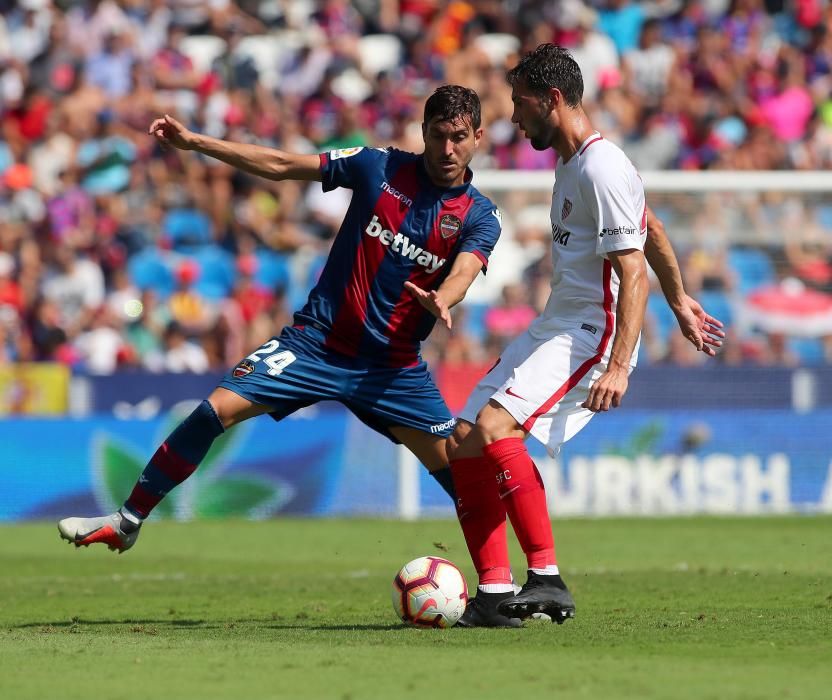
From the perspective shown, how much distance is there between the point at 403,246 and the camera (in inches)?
311

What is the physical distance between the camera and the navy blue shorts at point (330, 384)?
25.8ft

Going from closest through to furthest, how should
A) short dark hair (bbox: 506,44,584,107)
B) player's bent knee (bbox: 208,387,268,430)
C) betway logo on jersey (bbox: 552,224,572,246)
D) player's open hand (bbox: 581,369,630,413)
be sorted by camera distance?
player's open hand (bbox: 581,369,630,413) < short dark hair (bbox: 506,44,584,107) < betway logo on jersey (bbox: 552,224,572,246) < player's bent knee (bbox: 208,387,268,430)

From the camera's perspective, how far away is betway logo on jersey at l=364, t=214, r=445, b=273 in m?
7.90

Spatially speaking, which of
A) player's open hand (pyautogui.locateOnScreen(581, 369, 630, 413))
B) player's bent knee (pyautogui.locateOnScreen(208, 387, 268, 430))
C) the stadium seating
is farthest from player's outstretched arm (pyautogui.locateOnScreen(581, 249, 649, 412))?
the stadium seating

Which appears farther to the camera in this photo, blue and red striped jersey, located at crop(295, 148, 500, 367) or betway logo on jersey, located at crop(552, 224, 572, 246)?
blue and red striped jersey, located at crop(295, 148, 500, 367)

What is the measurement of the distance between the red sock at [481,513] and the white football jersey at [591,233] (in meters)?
0.76

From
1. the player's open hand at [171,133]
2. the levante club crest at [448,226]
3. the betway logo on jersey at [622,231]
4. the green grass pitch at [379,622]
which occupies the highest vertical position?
the player's open hand at [171,133]

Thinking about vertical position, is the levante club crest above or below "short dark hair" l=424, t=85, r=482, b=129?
below

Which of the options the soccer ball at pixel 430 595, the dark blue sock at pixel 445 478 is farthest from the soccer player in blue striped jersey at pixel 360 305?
the soccer ball at pixel 430 595

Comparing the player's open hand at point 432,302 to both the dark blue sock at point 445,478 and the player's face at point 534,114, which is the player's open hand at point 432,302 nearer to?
the player's face at point 534,114

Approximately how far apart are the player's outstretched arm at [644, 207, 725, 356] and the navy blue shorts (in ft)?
4.62

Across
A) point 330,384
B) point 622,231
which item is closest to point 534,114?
point 622,231

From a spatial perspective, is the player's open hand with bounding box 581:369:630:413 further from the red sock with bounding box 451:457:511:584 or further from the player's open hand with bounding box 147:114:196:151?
the player's open hand with bounding box 147:114:196:151

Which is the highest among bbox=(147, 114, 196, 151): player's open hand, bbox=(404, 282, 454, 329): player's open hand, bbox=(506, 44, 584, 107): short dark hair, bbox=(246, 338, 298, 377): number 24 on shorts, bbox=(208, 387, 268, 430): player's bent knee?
bbox=(506, 44, 584, 107): short dark hair
